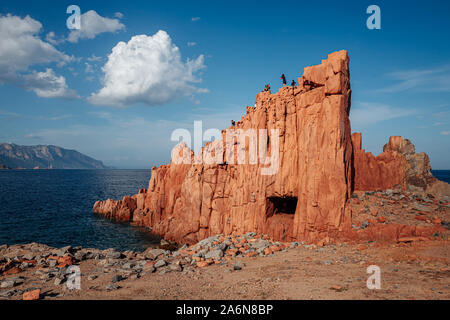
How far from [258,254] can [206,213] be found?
12939 mm

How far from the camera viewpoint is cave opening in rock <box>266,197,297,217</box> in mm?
23695

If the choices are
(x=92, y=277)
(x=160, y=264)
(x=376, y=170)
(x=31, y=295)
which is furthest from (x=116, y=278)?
(x=376, y=170)

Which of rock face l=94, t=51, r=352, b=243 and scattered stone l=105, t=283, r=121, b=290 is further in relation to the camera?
rock face l=94, t=51, r=352, b=243

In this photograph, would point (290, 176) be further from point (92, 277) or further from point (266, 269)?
point (92, 277)

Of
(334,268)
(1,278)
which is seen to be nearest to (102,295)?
(1,278)

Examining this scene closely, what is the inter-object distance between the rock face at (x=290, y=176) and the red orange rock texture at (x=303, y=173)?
0.07 m

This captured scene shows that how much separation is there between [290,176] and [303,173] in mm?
1404

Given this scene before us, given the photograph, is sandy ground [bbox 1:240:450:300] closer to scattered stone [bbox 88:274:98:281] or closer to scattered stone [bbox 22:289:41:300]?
scattered stone [bbox 88:274:98:281]

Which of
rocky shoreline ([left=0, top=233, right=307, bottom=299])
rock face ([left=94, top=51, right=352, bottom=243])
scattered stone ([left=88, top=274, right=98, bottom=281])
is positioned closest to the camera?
rocky shoreline ([left=0, top=233, right=307, bottom=299])

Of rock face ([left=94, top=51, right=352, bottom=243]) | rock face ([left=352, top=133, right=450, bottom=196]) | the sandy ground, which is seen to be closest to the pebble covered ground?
the sandy ground

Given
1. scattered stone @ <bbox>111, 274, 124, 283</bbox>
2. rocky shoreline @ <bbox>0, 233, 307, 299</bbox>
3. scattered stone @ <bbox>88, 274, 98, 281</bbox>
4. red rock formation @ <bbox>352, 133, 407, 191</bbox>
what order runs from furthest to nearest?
red rock formation @ <bbox>352, 133, 407, 191</bbox>
scattered stone @ <bbox>88, 274, 98, 281</bbox>
rocky shoreline @ <bbox>0, 233, 307, 299</bbox>
scattered stone @ <bbox>111, 274, 124, 283</bbox>

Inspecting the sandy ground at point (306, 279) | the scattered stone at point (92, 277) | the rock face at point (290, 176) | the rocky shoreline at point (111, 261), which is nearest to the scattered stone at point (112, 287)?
the rocky shoreline at point (111, 261)

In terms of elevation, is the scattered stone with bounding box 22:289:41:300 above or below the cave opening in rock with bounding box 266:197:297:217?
below

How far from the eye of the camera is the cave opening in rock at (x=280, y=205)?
23695mm
